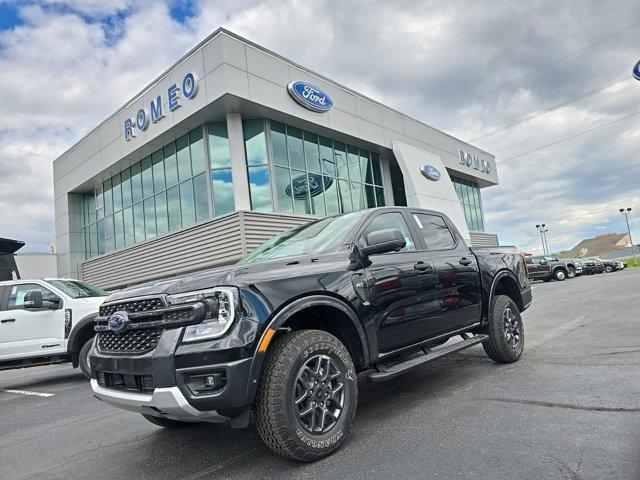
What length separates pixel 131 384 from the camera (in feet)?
10.2

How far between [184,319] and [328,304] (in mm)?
1017

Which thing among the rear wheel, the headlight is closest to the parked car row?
the rear wheel

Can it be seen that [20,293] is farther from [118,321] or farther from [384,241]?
[384,241]

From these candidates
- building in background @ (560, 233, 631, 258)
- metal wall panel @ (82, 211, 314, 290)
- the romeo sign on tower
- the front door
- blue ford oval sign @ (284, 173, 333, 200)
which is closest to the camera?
the front door

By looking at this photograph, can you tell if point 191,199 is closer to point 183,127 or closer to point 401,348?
point 183,127

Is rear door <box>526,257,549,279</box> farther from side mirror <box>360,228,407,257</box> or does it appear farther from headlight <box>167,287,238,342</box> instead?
headlight <box>167,287,238,342</box>

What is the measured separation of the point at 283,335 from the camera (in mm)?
3270

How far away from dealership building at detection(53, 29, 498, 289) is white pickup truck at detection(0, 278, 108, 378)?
747 centimetres

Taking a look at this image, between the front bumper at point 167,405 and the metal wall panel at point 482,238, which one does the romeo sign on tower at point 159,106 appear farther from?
the metal wall panel at point 482,238

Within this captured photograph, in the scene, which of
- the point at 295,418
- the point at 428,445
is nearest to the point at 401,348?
the point at 428,445

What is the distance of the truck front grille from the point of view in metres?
3.06

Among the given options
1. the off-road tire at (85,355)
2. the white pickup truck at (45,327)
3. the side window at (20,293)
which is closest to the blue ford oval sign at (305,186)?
the side window at (20,293)

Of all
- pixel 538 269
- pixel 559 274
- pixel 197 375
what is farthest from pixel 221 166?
pixel 559 274

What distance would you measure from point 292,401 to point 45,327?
252 inches
